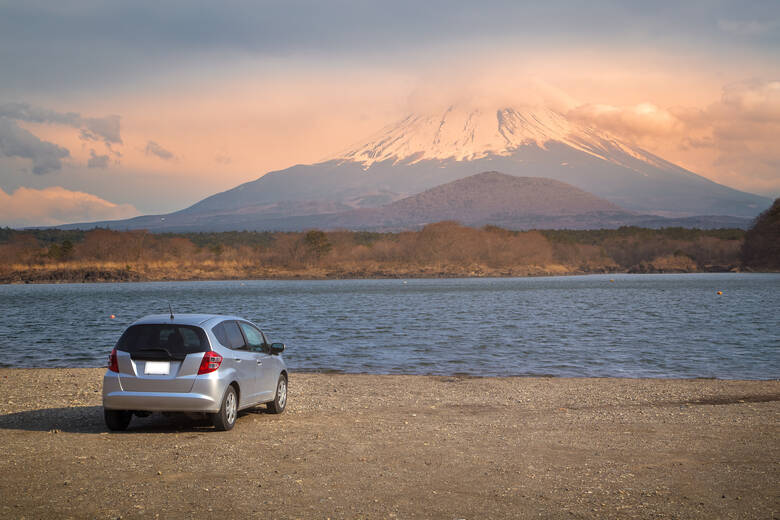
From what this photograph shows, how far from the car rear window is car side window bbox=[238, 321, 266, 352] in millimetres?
1332

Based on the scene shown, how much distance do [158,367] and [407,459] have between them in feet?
12.5

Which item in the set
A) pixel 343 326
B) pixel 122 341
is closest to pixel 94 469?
pixel 122 341

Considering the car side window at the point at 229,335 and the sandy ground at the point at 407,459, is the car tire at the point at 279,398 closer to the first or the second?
the sandy ground at the point at 407,459

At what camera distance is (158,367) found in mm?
11031

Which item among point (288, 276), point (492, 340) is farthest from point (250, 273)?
point (492, 340)

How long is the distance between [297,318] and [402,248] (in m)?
113

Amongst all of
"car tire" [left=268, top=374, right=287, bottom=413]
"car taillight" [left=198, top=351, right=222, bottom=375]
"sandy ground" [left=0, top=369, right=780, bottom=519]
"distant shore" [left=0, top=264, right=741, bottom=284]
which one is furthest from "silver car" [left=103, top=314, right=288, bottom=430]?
"distant shore" [left=0, top=264, right=741, bottom=284]

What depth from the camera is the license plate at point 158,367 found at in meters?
11.0

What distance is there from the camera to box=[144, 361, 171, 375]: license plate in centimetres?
1102

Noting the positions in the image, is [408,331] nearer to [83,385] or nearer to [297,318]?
[297,318]

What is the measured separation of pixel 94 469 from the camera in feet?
30.7

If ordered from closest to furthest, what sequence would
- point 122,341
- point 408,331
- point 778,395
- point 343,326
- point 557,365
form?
point 122,341, point 778,395, point 557,365, point 408,331, point 343,326

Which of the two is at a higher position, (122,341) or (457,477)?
(122,341)

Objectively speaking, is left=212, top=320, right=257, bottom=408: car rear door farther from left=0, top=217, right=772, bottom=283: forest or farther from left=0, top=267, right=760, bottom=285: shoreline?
left=0, top=217, right=772, bottom=283: forest
